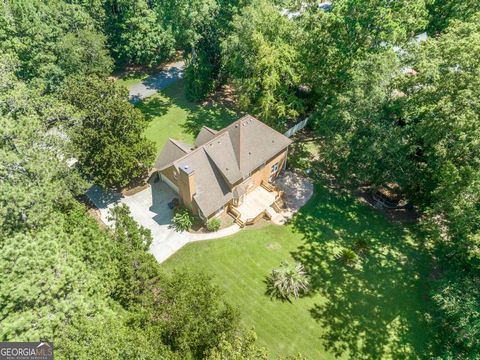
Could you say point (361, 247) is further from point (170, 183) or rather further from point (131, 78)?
point (131, 78)

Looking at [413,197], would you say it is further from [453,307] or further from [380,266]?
[453,307]

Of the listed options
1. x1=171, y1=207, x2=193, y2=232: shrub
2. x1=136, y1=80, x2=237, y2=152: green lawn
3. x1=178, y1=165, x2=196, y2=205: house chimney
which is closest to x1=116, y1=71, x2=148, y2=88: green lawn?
x1=136, y1=80, x2=237, y2=152: green lawn

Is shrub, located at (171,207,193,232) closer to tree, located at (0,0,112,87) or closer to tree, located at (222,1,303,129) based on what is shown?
tree, located at (222,1,303,129)

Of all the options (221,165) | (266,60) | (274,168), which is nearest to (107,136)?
(221,165)

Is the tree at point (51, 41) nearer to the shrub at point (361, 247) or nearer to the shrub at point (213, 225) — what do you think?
the shrub at point (213, 225)

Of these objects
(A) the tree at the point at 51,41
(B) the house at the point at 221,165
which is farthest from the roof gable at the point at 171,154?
(A) the tree at the point at 51,41

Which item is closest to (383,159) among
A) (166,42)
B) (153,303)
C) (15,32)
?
(153,303)
